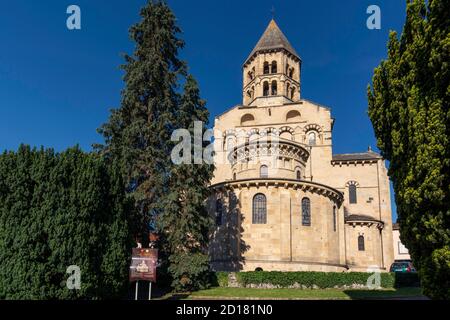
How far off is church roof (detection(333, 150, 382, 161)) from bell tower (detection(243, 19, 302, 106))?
981 centimetres

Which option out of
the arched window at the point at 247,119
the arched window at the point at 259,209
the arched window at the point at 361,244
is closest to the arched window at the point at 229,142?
the arched window at the point at 247,119

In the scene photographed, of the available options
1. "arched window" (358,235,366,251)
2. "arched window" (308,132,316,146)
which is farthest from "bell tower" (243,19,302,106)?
"arched window" (358,235,366,251)

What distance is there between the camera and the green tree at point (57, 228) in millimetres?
17109

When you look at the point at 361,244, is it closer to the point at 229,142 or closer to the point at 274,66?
the point at 229,142

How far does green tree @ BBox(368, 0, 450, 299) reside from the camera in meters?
11.5

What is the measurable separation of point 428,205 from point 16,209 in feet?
54.7

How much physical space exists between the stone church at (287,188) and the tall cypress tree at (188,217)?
7.54 m

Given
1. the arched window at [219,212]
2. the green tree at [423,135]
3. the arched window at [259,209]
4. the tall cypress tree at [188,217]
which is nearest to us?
the green tree at [423,135]

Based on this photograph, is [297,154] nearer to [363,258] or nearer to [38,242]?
[363,258]

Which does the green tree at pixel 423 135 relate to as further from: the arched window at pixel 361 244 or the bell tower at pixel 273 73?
the bell tower at pixel 273 73

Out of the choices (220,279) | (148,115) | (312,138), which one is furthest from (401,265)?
(148,115)

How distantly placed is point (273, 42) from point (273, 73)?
483 cm

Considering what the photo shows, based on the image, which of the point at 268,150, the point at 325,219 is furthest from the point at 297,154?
the point at 325,219

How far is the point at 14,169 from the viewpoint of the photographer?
18.6 metres
